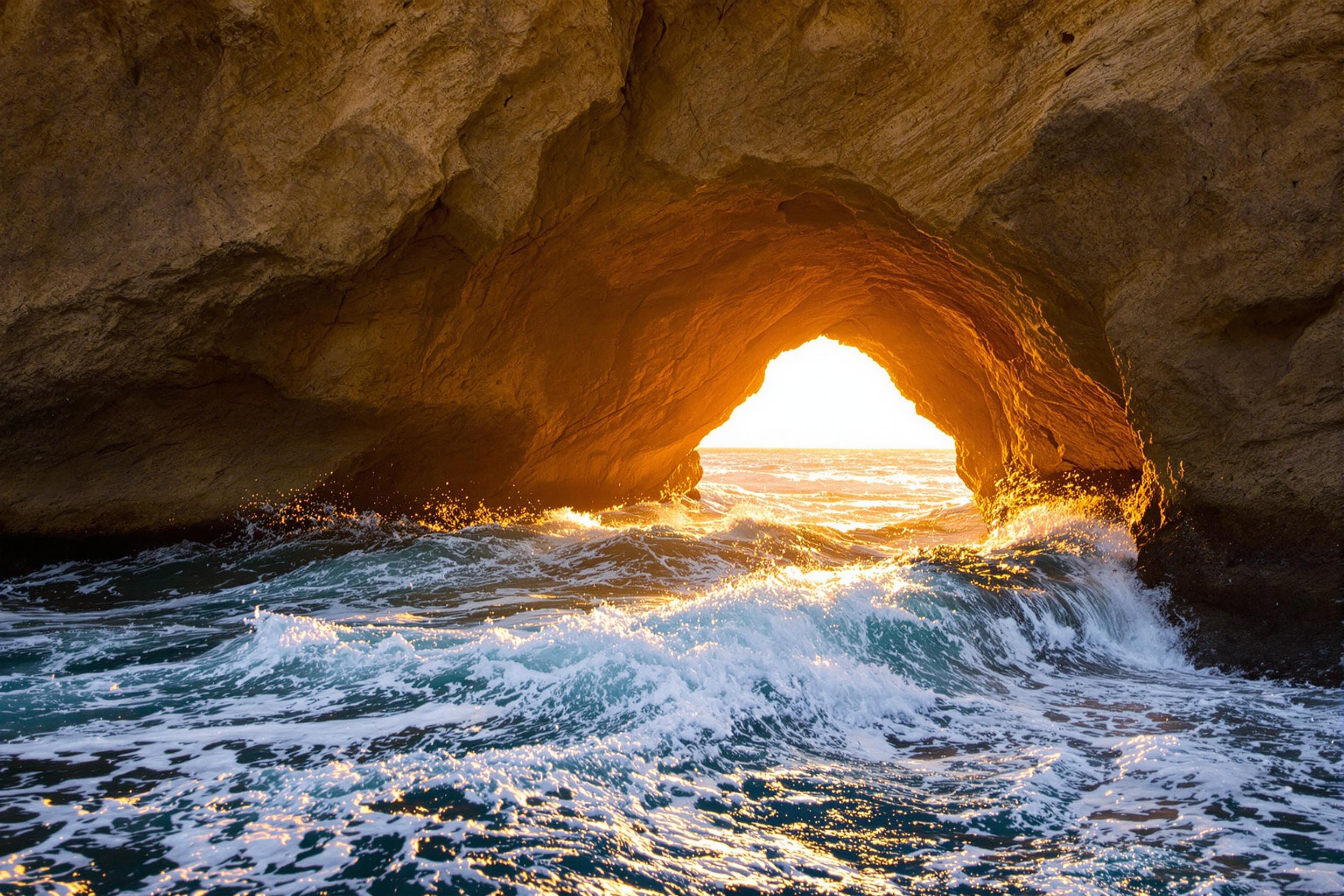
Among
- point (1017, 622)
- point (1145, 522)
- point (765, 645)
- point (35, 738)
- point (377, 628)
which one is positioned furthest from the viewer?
point (1145, 522)

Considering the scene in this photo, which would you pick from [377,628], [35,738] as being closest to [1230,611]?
[377,628]

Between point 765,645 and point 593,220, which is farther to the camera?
point 593,220

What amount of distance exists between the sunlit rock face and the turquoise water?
1.12m

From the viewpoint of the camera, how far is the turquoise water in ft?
8.61

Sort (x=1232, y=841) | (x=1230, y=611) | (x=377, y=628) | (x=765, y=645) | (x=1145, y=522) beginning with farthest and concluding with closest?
(x=1145, y=522)
(x=1230, y=611)
(x=377, y=628)
(x=765, y=645)
(x=1232, y=841)

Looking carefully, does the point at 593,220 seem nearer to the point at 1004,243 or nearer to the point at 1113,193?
the point at 1004,243

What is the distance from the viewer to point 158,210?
20.5 feet

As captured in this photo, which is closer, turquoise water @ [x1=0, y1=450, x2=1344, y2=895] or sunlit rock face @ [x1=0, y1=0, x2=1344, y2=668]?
turquoise water @ [x1=0, y1=450, x2=1344, y2=895]

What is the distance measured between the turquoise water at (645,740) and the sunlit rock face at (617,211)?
1122 mm

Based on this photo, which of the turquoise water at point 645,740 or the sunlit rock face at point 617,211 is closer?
the turquoise water at point 645,740

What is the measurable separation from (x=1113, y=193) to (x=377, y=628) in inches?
215

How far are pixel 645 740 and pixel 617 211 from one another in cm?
517

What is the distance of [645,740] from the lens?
3.54 metres

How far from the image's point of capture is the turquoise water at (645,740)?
2.62 metres
